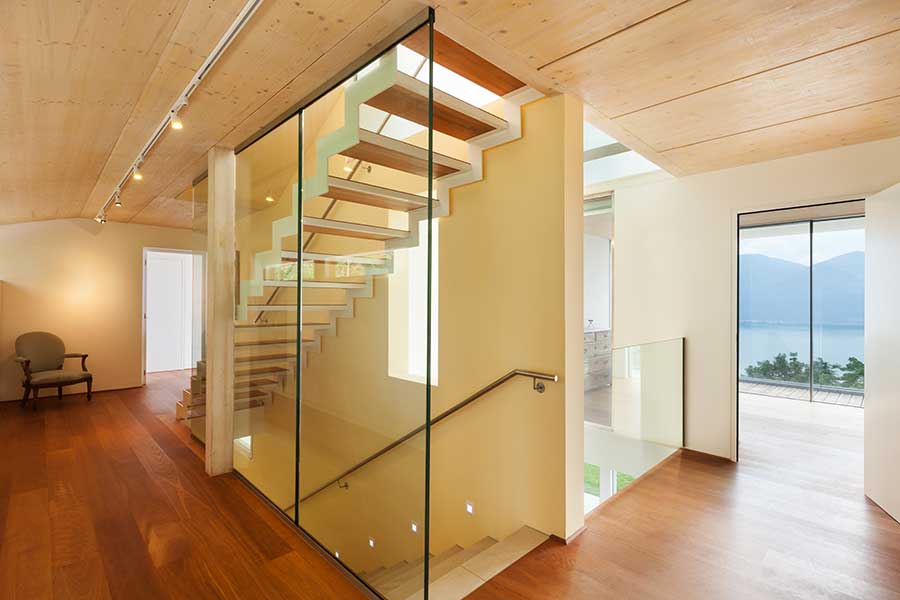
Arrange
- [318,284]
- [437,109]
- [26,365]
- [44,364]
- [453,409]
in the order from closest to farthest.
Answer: [437,109], [318,284], [453,409], [26,365], [44,364]

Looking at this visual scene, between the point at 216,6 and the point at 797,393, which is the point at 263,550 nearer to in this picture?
the point at 216,6

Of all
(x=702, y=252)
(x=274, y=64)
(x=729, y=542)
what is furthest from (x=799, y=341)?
(x=274, y=64)

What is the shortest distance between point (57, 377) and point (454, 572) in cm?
611

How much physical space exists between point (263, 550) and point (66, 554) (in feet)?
3.42

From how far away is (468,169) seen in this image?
9.51 feet

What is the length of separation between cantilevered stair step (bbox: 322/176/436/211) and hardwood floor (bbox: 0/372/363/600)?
1.86 m

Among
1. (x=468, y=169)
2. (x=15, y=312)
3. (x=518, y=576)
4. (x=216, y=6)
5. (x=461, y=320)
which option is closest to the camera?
(x=216, y=6)

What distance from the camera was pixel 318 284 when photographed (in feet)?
8.40

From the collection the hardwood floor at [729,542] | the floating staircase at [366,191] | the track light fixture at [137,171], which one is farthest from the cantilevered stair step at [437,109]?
the track light fixture at [137,171]

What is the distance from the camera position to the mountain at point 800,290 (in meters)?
5.63

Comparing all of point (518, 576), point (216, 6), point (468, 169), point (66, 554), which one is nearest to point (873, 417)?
point (518, 576)

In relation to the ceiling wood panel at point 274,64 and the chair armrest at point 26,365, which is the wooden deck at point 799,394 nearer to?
the ceiling wood panel at point 274,64

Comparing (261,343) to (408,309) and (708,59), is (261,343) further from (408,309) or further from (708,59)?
(708,59)

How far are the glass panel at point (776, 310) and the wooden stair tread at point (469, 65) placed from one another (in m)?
5.42
